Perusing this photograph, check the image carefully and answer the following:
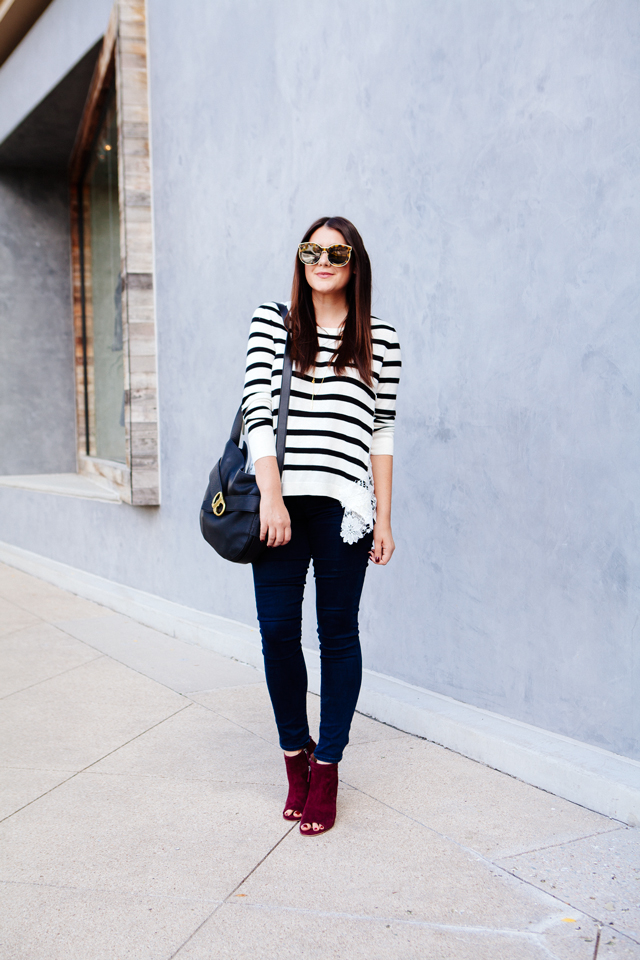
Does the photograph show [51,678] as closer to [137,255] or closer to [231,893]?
[231,893]

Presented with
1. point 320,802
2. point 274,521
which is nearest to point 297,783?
point 320,802

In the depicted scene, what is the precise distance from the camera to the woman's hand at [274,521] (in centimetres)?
259

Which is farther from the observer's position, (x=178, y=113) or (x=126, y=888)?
(x=178, y=113)

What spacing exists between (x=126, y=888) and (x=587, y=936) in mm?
1222

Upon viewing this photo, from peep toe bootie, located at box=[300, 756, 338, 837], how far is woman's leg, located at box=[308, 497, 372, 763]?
47mm

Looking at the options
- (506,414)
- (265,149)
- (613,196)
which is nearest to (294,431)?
(506,414)

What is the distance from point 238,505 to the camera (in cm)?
268

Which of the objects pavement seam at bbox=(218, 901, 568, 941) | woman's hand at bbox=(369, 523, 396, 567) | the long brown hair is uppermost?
the long brown hair

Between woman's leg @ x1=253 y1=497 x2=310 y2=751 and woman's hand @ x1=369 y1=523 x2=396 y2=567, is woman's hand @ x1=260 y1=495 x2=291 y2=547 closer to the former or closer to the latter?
woman's leg @ x1=253 y1=497 x2=310 y2=751

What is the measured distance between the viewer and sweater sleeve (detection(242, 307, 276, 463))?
2.64 m

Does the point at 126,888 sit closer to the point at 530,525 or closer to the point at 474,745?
the point at 474,745

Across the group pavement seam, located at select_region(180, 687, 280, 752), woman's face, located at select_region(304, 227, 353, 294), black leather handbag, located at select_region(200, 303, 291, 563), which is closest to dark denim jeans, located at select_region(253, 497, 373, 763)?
black leather handbag, located at select_region(200, 303, 291, 563)

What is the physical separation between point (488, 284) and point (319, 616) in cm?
154

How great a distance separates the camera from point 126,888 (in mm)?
2406
